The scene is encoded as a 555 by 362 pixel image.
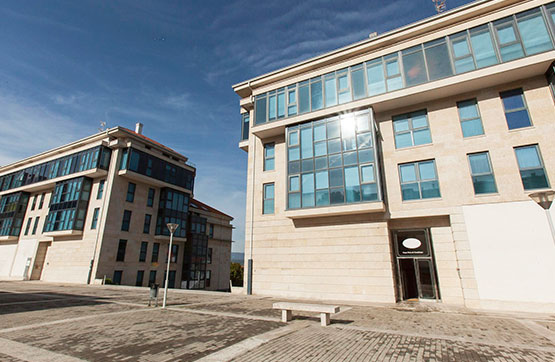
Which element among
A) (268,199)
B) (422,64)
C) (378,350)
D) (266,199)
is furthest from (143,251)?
(422,64)

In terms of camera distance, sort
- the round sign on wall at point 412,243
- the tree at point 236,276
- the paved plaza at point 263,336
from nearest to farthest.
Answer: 1. the paved plaza at point 263,336
2. the round sign on wall at point 412,243
3. the tree at point 236,276

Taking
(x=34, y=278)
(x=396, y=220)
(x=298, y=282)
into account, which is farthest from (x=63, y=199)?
(x=396, y=220)

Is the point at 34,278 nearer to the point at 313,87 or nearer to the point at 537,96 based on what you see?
the point at 313,87

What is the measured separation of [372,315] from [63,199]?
132 ft

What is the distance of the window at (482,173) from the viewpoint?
48.7 ft

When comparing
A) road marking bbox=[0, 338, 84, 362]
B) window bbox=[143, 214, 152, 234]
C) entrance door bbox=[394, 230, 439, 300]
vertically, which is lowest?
road marking bbox=[0, 338, 84, 362]

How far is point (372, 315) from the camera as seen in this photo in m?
11.5

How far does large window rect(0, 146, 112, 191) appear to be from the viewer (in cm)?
3384

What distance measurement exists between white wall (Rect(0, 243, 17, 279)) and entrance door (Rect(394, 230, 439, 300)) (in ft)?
170

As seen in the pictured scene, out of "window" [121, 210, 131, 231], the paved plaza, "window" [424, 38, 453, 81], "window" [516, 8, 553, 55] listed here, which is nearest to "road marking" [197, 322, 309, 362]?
the paved plaza

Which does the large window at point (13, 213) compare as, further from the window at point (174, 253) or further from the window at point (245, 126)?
the window at point (245, 126)

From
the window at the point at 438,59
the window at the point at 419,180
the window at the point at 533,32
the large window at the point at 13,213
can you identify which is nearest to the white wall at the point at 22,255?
the large window at the point at 13,213

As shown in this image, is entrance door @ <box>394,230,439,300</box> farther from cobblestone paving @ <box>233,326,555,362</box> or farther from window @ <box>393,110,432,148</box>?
cobblestone paving @ <box>233,326,555,362</box>

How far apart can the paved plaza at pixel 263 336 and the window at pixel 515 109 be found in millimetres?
9901
